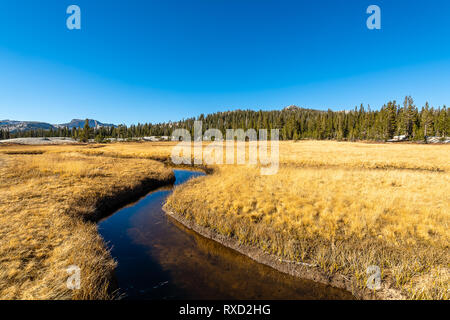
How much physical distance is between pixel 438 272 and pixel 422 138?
9512 centimetres

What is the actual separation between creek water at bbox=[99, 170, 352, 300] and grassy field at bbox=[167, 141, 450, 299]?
39.5 inches

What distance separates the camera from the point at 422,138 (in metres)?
68.5

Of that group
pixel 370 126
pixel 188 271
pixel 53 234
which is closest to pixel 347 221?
pixel 188 271

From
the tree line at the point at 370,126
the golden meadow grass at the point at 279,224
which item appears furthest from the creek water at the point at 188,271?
the tree line at the point at 370,126

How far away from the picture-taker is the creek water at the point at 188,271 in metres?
5.86

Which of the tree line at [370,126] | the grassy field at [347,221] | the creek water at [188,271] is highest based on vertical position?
the tree line at [370,126]

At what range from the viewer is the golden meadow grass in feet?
18.2

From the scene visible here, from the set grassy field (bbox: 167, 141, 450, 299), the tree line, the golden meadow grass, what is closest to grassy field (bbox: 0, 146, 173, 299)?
the golden meadow grass

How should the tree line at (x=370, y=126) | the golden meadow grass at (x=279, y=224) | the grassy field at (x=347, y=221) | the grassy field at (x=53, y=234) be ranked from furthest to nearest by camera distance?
the tree line at (x=370, y=126), the grassy field at (x=347, y=221), the golden meadow grass at (x=279, y=224), the grassy field at (x=53, y=234)

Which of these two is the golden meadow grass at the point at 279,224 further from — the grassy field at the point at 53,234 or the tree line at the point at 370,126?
the tree line at the point at 370,126

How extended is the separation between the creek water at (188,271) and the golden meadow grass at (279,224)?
2.80 ft

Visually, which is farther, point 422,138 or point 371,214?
point 422,138
